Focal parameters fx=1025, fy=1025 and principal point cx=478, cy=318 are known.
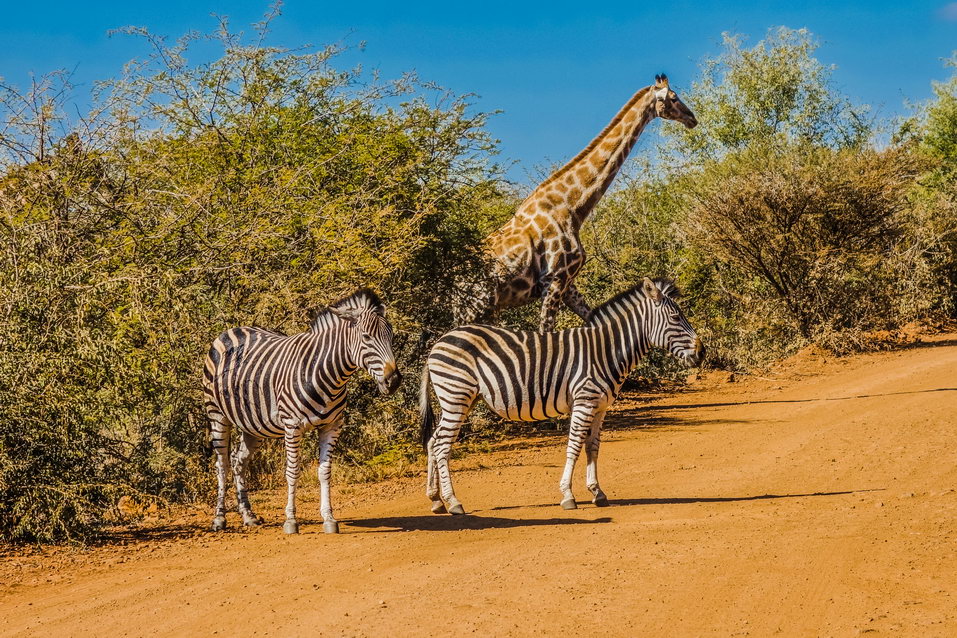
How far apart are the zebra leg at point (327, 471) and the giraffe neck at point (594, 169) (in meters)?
6.59

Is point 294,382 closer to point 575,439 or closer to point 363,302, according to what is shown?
point 363,302

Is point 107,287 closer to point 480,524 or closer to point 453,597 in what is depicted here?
point 480,524

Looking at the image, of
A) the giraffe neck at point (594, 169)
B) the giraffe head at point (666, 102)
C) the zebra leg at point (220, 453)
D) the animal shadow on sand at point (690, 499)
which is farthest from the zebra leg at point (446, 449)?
the giraffe head at point (666, 102)

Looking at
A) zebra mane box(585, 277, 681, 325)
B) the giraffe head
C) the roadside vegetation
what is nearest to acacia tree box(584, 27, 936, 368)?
the roadside vegetation

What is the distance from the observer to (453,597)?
21.6 feet

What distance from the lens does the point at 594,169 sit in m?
14.8

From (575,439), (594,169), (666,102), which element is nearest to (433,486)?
(575,439)

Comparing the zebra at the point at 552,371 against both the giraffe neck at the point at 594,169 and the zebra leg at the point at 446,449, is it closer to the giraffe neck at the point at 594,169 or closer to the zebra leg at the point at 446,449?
the zebra leg at the point at 446,449

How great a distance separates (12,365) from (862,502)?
7.43 metres

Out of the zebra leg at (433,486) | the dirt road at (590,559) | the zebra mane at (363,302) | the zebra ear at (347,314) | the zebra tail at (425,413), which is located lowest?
the dirt road at (590,559)

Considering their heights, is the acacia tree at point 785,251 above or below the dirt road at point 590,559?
above

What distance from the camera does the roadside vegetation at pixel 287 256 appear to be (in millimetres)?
9016

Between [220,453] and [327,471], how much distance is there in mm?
1274

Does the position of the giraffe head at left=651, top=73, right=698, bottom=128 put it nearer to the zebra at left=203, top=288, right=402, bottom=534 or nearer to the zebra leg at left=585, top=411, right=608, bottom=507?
the zebra leg at left=585, top=411, right=608, bottom=507
